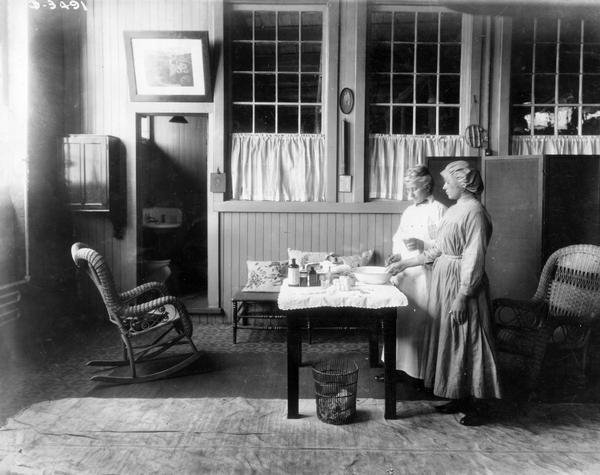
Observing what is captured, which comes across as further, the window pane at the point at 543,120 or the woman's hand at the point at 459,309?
the window pane at the point at 543,120

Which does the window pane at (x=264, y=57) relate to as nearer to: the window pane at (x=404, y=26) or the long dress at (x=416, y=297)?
the window pane at (x=404, y=26)

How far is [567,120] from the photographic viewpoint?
6246 mm

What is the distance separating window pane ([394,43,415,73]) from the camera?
623cm

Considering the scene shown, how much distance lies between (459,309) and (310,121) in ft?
11.7

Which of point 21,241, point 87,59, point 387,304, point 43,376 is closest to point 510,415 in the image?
point 387,304

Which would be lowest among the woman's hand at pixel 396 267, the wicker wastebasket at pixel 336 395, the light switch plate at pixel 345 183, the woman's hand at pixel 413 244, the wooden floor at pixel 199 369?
the wooden floor at pixel 199 369

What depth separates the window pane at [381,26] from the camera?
620 centimetres

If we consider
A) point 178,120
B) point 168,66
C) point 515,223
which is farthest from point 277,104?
point 515,223

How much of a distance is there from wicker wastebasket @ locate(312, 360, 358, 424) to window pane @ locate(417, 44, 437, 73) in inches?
161

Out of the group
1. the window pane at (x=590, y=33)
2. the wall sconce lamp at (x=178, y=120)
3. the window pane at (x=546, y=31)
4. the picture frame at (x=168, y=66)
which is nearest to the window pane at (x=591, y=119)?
the window pane at (x=590, y=33)

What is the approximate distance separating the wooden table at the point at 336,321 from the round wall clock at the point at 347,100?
3.13 meters

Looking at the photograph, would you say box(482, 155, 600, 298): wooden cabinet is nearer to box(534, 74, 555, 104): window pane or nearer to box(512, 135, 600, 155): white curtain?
box(512, 135, 600, 155): white curtain

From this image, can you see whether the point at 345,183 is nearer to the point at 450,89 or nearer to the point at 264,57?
the point at 450,89

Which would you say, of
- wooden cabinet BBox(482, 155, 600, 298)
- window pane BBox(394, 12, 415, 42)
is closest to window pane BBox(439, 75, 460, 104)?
window pane BBox(394, 12, 415, 42)
